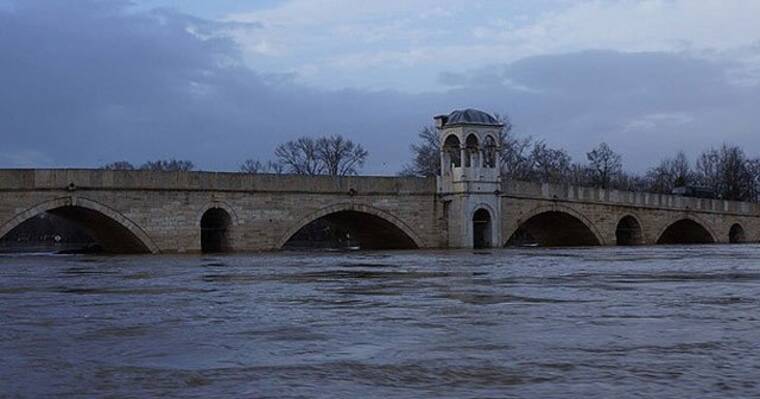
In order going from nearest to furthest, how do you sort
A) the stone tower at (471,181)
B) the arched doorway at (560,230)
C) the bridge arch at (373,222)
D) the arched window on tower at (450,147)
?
the bridge arch at (373,222)
the stone tower at (471,181)
the arched window on tower at (450,147)
the arched doorway at (560,230)

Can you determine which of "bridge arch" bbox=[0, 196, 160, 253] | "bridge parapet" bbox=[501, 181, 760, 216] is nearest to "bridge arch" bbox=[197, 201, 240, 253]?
"bridge arch" bbox=[0, 196, 160, 253]

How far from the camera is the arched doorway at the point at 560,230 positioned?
41.5 m

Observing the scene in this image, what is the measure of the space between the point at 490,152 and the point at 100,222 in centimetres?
1533

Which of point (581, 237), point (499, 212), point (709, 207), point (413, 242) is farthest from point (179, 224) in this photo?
point (709, 207)

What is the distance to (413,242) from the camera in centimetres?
3631

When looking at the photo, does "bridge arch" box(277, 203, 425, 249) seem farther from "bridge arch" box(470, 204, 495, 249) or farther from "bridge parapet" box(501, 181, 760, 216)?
"bridge parapet" box(501, 181, 760, 216)

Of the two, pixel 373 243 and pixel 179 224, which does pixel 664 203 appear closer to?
pixel 373 243

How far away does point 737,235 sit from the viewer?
174 ft

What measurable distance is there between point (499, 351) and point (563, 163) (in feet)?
222

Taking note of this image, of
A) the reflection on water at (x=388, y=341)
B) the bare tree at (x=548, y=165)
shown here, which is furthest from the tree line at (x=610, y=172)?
the reflection on water at (x=388, y=341)

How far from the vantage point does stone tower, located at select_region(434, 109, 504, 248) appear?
119ft

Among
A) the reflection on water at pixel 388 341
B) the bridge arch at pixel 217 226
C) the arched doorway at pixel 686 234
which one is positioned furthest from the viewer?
the arched doorway at pixel 686 234

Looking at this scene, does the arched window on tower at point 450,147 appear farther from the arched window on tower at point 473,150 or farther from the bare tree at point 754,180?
the bare tree at point 754,180

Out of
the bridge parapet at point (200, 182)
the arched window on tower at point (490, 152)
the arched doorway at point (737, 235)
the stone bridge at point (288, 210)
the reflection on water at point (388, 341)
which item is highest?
the arched window on tower at point (490, 152)
